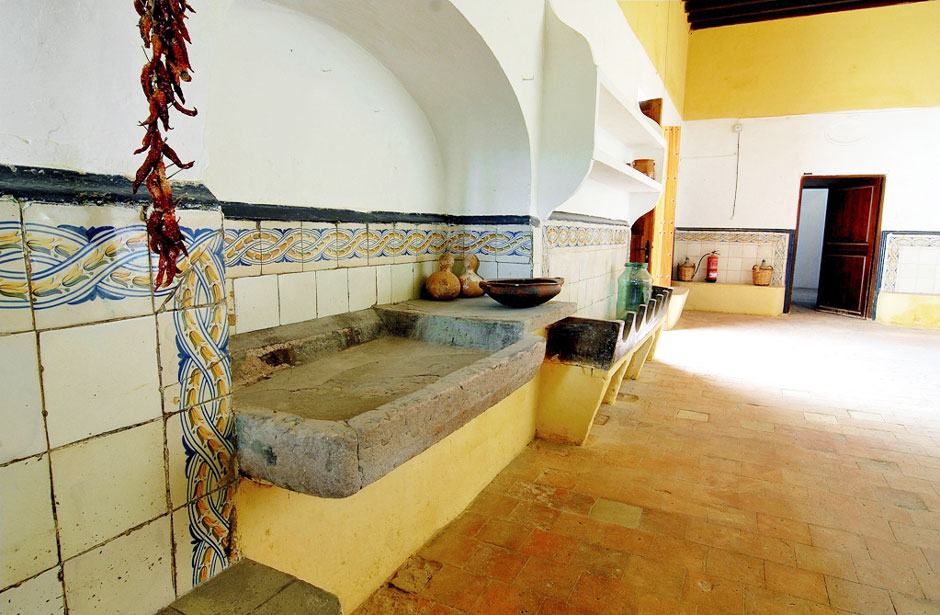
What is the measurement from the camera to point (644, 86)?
16.4ft

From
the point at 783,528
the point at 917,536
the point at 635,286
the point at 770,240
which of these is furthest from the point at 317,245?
the point at 770,240

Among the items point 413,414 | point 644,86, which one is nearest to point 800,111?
point 644,86

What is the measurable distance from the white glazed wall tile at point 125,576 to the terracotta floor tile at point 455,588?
38.2 inches

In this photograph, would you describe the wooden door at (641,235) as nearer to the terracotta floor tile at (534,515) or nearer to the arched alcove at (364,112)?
the arched alcove at (364,112)

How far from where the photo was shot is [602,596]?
1754mm

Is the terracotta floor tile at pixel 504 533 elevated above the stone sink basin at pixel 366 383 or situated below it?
below

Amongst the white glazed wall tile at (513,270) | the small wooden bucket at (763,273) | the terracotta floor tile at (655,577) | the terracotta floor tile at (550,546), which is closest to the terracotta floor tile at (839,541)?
the terracotta floor tile at (655,577)

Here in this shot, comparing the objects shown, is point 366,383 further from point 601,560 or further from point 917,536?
point 917,536

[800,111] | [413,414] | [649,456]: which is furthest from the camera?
[800,111]

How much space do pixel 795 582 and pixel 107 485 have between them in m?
2.11

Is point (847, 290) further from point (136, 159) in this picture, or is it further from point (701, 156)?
point (136, 159)

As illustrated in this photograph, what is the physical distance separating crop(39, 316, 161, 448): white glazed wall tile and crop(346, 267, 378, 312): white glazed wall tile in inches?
41.8

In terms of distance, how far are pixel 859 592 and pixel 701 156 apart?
7.17 meters

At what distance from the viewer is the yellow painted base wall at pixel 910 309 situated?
6.72m
